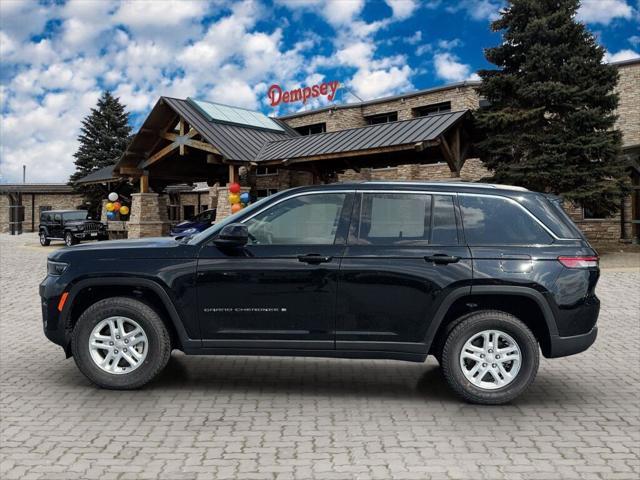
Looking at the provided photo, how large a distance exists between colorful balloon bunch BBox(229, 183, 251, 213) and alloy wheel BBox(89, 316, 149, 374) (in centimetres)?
1886

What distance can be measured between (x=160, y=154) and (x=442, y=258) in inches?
978

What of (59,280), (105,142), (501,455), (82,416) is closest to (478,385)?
(501,455)

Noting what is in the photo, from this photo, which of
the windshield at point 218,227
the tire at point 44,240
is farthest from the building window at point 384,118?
the windshield at point 218,227

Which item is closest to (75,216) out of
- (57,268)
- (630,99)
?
(57,268)

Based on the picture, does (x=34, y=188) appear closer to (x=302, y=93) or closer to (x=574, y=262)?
(x=302, y=93)

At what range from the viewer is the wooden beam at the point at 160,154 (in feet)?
90.3

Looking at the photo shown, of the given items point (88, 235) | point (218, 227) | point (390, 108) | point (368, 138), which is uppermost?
point (390, 108)

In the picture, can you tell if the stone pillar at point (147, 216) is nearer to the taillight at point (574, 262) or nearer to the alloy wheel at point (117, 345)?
the alloy wheel at point (117, 345)

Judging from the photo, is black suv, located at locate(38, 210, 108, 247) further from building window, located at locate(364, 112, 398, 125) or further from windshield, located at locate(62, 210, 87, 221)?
building window, located at locate(364, 112, 398, 125)

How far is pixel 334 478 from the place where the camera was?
3.81 metres

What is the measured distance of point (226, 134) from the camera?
26.2 metres

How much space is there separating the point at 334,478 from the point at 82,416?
2.34m

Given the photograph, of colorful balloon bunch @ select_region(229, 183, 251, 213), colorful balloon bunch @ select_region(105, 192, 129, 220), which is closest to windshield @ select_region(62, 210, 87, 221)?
colorful balloon bunch @ select_region(105, 192, 129, 220)

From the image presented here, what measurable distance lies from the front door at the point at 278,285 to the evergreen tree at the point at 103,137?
46.7 m
